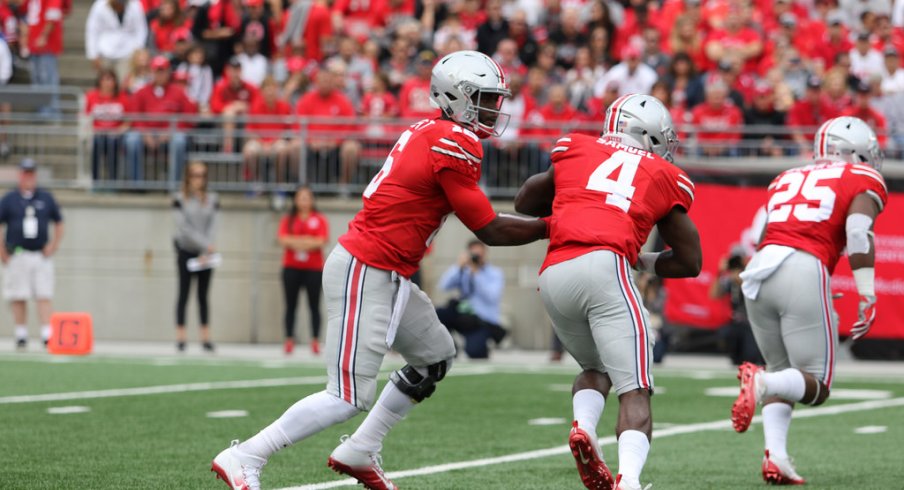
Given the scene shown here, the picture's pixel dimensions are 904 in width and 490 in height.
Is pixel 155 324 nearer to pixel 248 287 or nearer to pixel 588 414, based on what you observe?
pixel 248 287

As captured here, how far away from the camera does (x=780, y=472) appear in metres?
7.49

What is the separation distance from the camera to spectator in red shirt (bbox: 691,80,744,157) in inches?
667

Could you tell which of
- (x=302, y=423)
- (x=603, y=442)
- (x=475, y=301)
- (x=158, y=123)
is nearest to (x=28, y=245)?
(x=158, y=123)

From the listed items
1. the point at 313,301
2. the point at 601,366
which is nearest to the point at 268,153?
the point at 313,301

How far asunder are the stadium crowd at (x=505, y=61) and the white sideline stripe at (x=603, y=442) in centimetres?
562

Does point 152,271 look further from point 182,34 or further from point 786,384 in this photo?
point 786,384

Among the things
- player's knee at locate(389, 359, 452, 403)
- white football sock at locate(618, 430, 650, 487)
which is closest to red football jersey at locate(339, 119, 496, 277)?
player's knee at locate(389, 359, 452, 403)

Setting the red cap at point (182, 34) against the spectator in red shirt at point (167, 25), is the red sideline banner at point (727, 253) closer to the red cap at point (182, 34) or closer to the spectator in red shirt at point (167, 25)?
the red cap at point (182, 34)

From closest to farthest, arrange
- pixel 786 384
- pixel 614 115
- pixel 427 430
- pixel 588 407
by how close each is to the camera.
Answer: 1. pixel 588 407
2. pixel 614 115
3. pixel 786 384
4. pixel 427 430

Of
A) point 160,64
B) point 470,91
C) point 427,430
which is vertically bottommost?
point 427,430

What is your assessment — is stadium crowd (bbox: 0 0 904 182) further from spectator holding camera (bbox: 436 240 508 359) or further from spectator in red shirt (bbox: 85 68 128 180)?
spectator holding camera (bbox: 436 240 508 359)

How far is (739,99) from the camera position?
57.8 feet

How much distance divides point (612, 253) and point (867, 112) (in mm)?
11198

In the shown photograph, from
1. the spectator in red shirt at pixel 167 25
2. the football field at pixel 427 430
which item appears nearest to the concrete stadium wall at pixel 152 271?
the spectator in red shirt at pixel 167 25
